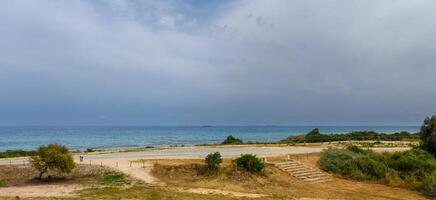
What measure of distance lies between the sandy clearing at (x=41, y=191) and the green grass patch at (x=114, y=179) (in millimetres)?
1665

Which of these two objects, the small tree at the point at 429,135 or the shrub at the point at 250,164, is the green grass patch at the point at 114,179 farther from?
the small tree at the point at 429,135

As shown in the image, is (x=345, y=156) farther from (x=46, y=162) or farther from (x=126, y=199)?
(x=46, y=162)

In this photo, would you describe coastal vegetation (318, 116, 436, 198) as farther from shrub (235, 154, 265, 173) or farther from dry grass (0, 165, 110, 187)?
dry grass (0, 165, 110, 187)

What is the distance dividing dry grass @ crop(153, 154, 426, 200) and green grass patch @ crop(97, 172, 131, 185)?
221 cm

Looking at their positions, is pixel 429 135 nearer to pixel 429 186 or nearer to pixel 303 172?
pixel 429 186

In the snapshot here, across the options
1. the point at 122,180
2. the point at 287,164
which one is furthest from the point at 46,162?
the point at 287,164

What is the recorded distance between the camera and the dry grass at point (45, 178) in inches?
909

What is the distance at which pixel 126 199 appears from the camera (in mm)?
17734

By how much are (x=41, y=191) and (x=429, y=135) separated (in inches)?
1172


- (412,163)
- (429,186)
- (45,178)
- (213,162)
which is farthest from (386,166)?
(45,178)

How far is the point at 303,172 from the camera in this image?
1074 inches

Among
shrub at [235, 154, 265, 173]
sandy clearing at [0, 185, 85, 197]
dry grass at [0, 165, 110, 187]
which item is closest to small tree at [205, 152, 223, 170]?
shrub at [235, 154, 265, 173]

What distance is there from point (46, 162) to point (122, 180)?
4747 mm

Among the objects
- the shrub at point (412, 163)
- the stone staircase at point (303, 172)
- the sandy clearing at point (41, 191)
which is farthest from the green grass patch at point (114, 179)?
the shrub at point (412, 163)
